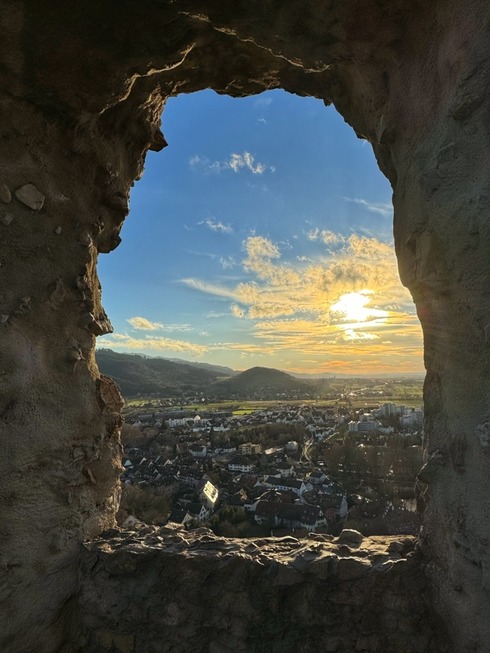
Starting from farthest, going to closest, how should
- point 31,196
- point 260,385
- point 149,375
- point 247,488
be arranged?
point 260,385, point 149,375, point 247,488, point 31,196

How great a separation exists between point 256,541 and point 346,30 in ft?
13.5

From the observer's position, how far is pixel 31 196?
3531mm

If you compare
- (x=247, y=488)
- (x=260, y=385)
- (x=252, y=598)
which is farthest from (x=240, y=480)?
(x=260, y=385)

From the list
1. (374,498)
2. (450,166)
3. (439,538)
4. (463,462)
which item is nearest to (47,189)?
(450,166)

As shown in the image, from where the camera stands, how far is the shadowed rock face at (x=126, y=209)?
95.7 inches

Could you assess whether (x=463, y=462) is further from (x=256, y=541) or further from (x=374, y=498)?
(x=374, y=498)

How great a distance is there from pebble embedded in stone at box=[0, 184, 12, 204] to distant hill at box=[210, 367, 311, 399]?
324 feet

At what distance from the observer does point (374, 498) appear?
53.4ft

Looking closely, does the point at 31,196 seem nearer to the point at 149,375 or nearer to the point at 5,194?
the point at 5,194

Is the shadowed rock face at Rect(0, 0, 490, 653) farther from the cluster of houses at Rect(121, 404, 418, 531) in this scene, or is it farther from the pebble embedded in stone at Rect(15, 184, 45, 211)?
the cluster of houses at Rect(121, 404, 418, 531)

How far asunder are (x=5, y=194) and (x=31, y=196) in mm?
198

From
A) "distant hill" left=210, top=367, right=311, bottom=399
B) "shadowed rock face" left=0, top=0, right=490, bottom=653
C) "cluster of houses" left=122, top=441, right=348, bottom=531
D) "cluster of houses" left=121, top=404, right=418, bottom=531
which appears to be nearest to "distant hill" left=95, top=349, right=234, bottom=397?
"distant hill" left=210, top=367, right=311, bottom=399

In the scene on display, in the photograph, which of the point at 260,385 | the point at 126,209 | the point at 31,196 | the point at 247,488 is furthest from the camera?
the point at 260,385

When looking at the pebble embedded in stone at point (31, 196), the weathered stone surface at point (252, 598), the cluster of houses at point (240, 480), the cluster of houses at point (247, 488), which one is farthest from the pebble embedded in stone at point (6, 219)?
the cluster of houses at point (247, 488)
